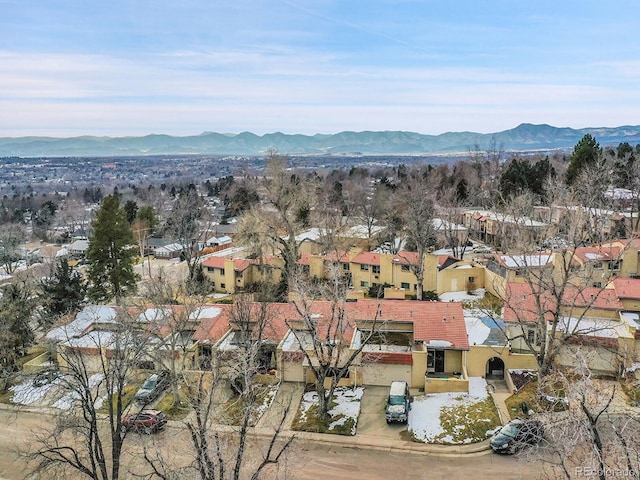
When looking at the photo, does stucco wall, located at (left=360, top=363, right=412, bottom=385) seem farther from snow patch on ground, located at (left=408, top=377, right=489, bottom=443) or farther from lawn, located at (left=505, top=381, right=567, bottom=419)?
lawn, located at (left=505, top=381, right=567, bottom=419)

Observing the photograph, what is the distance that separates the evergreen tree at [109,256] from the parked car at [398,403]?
22.8 metres

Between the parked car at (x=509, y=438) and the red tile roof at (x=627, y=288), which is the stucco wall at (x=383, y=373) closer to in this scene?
the parked car at (x=509, y=438)

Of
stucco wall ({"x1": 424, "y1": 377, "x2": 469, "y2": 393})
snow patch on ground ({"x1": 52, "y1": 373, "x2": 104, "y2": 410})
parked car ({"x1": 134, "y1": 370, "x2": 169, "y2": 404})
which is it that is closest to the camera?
stucco wall ({"x1": 424, "y1": 377, "x2": 469, "y2": 393})

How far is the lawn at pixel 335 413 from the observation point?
2164 cm

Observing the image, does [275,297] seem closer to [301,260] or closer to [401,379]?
[301,260]

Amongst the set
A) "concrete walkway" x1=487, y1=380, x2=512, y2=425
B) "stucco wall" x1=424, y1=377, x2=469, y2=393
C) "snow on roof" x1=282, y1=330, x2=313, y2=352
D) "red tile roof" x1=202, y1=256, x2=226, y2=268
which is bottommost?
"concrete walkway" x1=487, y1=380, x2=512, y2=425

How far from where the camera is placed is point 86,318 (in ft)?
100.0

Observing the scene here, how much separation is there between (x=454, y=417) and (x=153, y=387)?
45.5 feet

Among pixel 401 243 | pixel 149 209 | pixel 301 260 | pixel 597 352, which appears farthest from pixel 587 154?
pixel 149 209

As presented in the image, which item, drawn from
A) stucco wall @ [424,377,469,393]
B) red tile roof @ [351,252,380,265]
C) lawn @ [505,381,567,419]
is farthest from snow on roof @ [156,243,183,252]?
lawn @ [505,381,567,419]

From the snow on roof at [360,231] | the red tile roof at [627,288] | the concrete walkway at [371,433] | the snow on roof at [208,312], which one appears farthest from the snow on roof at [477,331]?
the snow on roof at [360,231]

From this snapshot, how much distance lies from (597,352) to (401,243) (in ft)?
87.9

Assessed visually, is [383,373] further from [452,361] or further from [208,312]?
[208,312]

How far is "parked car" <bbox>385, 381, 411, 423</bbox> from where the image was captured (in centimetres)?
2156
